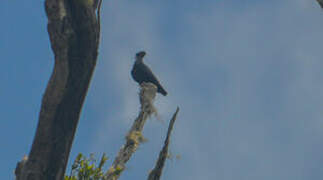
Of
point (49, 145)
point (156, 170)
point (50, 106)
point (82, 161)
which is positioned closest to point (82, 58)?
point (50, 106)

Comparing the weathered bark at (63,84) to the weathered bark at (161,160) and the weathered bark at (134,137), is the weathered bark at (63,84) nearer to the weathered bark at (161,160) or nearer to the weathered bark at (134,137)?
the weathered bark at (161,160)

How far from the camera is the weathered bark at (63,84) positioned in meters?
3.95

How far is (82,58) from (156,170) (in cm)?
139

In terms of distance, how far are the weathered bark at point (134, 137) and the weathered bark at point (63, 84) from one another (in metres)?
6.30

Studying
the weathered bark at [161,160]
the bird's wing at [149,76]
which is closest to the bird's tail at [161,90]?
the bird's wing at [149,76]

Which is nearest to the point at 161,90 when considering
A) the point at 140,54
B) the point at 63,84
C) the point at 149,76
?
the point at 149,76

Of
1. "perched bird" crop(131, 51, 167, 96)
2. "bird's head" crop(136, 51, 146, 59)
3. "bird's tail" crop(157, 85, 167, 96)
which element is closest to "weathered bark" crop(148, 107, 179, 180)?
"perched bird" crop(131, 51, 167, 96)

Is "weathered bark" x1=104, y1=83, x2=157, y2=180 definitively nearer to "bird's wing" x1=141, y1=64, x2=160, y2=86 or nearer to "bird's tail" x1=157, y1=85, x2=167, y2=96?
"bird's wing" x1=141, y1=64, x2=160, y2=86

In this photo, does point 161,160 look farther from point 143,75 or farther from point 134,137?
point 143,75

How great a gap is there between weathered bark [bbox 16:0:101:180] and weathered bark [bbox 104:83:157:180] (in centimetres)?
630

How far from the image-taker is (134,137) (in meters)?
11.7

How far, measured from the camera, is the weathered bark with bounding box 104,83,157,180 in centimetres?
1065

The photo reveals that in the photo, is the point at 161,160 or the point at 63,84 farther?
the point at 161,160

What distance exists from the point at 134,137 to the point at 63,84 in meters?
7.77
